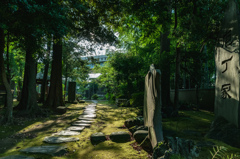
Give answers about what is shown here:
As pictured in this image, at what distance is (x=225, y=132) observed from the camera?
4441 mm

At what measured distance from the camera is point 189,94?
14.4 m

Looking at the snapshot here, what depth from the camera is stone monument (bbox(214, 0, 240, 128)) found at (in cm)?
449

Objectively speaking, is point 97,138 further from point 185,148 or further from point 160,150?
point 185,148

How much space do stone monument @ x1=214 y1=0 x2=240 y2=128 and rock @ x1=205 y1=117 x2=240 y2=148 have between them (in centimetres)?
14

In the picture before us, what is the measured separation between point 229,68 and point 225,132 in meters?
1.87

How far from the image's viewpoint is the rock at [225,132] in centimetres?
411

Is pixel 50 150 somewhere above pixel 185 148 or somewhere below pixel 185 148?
below

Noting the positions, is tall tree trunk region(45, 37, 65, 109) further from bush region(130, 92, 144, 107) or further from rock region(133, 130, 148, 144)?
rock region(133, 130, 148, 144)

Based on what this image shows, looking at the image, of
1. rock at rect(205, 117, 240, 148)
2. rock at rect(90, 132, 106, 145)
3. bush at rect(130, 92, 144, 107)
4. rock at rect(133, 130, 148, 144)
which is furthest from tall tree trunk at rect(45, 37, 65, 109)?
rock at rect(205, 117, 240, 148)

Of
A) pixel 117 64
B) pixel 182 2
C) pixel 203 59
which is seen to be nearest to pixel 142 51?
pixel 117 64

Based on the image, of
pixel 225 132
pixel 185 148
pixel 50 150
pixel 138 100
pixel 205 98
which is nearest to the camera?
pixel 185 148

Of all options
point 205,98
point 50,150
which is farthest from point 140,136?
point 205,98

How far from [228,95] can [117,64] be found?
1198 cm

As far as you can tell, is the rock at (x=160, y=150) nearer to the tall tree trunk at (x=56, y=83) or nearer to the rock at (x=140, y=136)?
the rock at (x=140, y=136)
